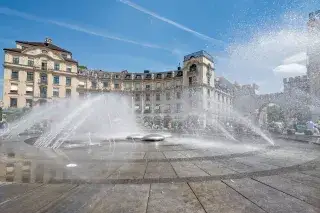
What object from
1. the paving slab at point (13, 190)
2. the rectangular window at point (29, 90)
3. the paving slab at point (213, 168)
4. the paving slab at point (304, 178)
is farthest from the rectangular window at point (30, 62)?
the paving slab at point (304, 178)

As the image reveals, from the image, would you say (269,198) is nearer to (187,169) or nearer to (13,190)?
(187,169)

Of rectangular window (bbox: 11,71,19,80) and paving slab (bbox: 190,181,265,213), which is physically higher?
rectangular window (bbox: 11,71,19,80)

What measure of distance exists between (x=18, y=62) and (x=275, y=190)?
5806 cm

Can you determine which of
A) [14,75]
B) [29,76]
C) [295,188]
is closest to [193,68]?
[29,76]

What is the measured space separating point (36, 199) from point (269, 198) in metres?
4.84

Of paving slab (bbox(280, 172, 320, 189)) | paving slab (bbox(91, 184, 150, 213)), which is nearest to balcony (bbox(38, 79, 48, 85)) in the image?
paving slab (bbox(91, 184, 150, 213))

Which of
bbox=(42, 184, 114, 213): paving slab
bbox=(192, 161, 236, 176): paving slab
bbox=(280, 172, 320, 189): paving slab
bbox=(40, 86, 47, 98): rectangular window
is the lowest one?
bbox=(280, 172, 320, 189): paving slab

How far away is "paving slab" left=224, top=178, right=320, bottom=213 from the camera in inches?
149

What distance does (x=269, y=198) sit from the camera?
430 cm

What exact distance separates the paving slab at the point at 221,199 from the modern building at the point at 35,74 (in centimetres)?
5399

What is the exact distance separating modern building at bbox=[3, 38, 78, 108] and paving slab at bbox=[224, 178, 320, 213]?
179 ft

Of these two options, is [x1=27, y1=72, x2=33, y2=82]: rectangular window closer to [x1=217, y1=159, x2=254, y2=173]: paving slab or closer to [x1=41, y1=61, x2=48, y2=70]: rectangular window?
[x1=41, y1=61, x2=48, y2=70]: rectangular window

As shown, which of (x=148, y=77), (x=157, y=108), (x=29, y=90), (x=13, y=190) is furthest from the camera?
(x=148, y=77)

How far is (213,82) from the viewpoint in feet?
199
